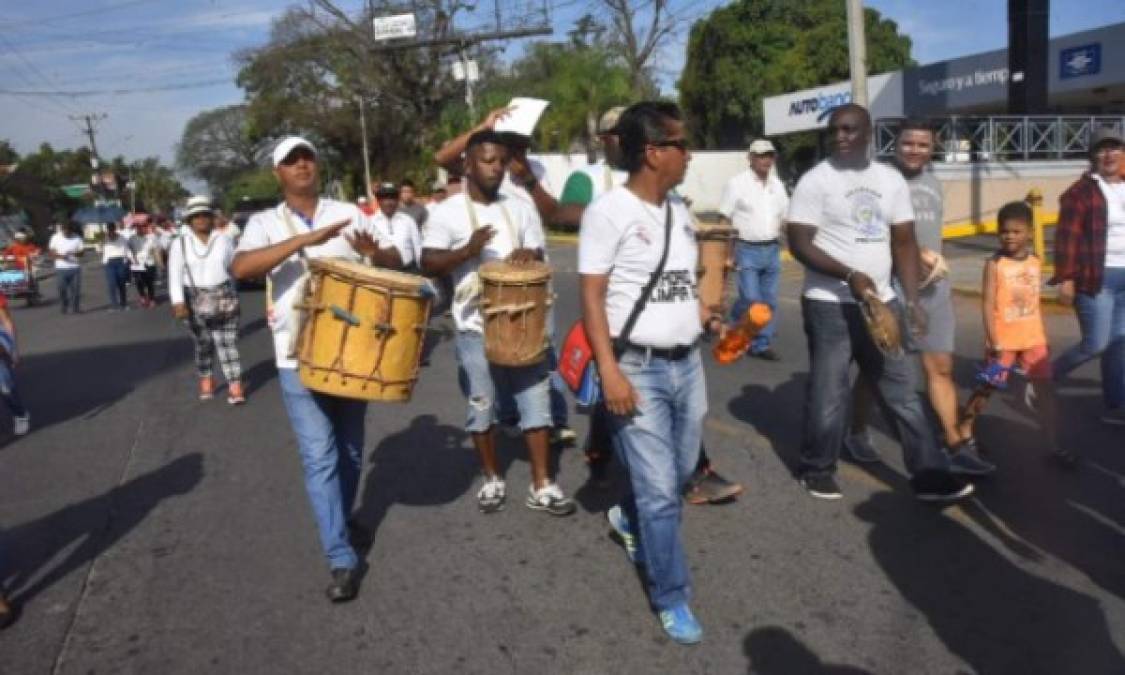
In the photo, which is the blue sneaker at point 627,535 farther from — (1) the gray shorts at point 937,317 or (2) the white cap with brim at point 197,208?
(2) the white cap with brim at point 197,208

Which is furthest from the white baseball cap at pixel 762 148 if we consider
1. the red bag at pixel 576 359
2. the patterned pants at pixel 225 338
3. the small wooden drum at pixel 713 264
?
the red bag at pixel 576 359

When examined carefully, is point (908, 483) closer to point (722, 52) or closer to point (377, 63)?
point (722, 52)

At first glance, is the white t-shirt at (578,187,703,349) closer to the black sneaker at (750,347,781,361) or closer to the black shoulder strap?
the black shoulder strap

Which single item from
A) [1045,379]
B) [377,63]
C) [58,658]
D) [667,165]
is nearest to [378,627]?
[58,658]

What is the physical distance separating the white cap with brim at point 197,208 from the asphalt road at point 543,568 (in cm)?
239

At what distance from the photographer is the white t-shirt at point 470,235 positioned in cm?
462

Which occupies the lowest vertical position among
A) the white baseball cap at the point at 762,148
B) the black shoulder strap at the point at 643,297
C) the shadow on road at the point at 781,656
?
the shadow on road at the point at 781,656

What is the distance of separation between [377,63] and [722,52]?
1687 centimetres

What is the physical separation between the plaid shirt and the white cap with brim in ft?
21.8

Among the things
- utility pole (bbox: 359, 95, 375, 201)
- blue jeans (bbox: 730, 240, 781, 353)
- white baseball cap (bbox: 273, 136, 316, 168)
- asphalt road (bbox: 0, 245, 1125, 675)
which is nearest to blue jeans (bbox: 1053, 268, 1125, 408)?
asphalt road (bbox: 0, 245, 1125, 675)

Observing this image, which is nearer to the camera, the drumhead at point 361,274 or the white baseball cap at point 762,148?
the drumhead at point 361,274

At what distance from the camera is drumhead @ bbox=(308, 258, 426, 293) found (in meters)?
3.54

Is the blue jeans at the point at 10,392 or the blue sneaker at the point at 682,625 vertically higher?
the blue jeans at the point at 10,392

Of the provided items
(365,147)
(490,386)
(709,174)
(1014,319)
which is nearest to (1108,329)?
(1014,319)
